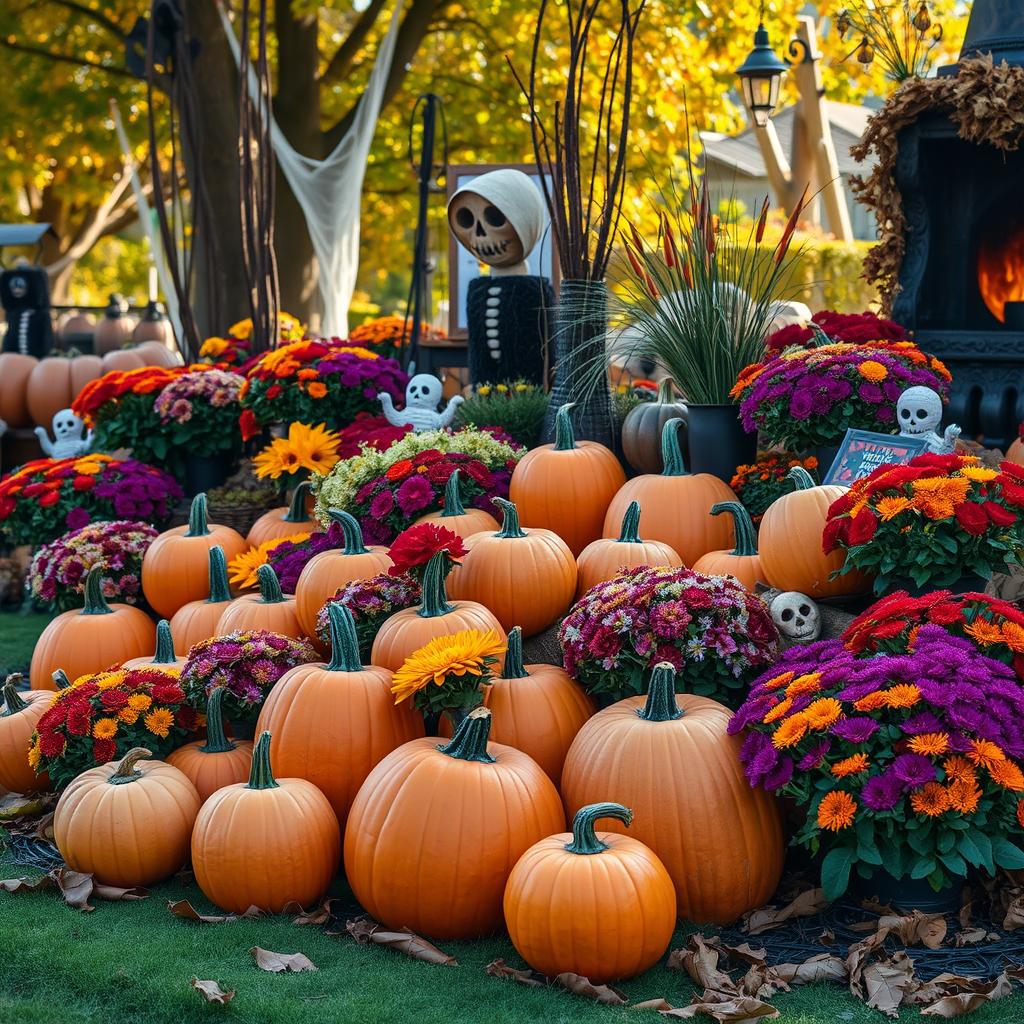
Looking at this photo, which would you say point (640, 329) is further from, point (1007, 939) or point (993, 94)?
point (1007, 939)

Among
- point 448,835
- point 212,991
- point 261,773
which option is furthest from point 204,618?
point 212,991

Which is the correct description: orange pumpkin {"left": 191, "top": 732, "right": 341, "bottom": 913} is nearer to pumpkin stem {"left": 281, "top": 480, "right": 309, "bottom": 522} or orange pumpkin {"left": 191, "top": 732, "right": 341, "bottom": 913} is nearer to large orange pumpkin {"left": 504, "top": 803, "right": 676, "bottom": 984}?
large orange pumpkin {"left": 504, "top": 803, "right": 676, "bottom": 984}

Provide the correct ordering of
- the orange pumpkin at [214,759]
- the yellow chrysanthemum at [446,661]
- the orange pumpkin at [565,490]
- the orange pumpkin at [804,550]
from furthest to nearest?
the orange pumpkin at [565,490], the orange pumpkin at [804,550], the orange pumpkin at [214,759], the yellow chrysanthemum at [446,661]

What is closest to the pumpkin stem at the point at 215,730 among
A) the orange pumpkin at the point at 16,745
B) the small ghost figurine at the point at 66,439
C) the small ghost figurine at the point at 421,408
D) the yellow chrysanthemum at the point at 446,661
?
the yellow chrysanthemum at the point at 446,661

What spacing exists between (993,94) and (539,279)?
7.08 ft

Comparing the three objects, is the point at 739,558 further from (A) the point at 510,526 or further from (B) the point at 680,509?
(A) the point at 510,526

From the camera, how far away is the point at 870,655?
3.35 meters

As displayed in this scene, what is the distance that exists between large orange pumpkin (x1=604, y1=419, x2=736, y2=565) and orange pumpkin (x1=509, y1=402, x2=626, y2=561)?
0.23 meters

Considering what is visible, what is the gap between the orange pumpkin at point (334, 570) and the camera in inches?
170

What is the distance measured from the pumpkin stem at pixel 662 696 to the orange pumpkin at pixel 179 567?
2.46 m

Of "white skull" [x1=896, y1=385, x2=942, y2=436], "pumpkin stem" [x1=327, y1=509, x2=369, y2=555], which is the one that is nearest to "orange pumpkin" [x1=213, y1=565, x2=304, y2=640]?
"pumpkin stem" [x1=327, y1=509, x2=369, y2=555]

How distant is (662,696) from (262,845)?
108 centimetres

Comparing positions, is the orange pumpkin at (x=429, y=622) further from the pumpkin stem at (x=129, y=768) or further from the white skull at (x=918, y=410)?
the white skull at (x=918, y=410)

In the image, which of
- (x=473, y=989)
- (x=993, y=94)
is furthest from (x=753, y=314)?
(x=473, y=989)
